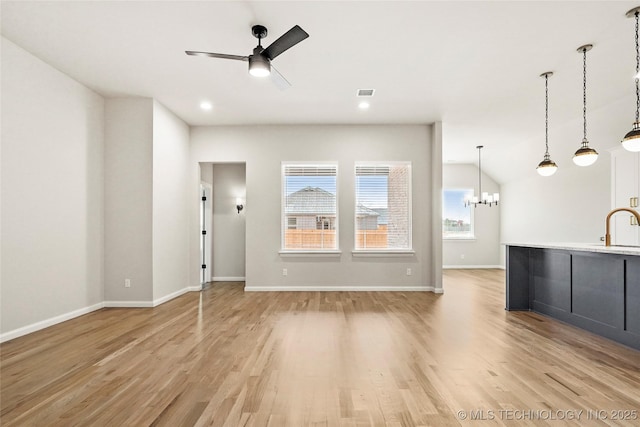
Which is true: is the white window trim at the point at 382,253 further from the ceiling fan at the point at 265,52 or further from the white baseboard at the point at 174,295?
the ceiling fan at the point at 265,52

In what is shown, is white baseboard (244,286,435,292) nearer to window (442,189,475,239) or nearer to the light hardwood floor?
the light hardwood floor

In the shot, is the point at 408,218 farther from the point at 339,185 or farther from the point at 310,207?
the point at 310,207

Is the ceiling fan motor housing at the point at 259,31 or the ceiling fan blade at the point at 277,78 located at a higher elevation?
the ceiling fan motor housing at the point at 259,31

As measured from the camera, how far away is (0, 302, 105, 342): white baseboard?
3429 mm

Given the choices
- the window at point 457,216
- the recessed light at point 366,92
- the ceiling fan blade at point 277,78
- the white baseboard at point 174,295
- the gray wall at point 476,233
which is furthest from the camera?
the window at point 457,216

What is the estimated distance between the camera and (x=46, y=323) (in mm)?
3861

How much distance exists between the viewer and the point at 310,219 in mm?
6305

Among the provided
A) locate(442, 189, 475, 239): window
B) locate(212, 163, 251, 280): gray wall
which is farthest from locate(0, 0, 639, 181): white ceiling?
locate(442, 189, 475, 239): window

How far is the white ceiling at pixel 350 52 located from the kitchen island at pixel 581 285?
2.25m

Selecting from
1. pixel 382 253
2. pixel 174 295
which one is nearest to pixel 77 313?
pixel 174 295

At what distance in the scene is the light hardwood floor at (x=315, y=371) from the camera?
205 centimetres

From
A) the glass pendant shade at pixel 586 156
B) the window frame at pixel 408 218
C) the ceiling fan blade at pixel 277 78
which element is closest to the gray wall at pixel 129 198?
the ceiling fan blade at pixel 277 78

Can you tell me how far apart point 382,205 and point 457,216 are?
476 centimetres

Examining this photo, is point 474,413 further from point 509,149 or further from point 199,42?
point 509,149
